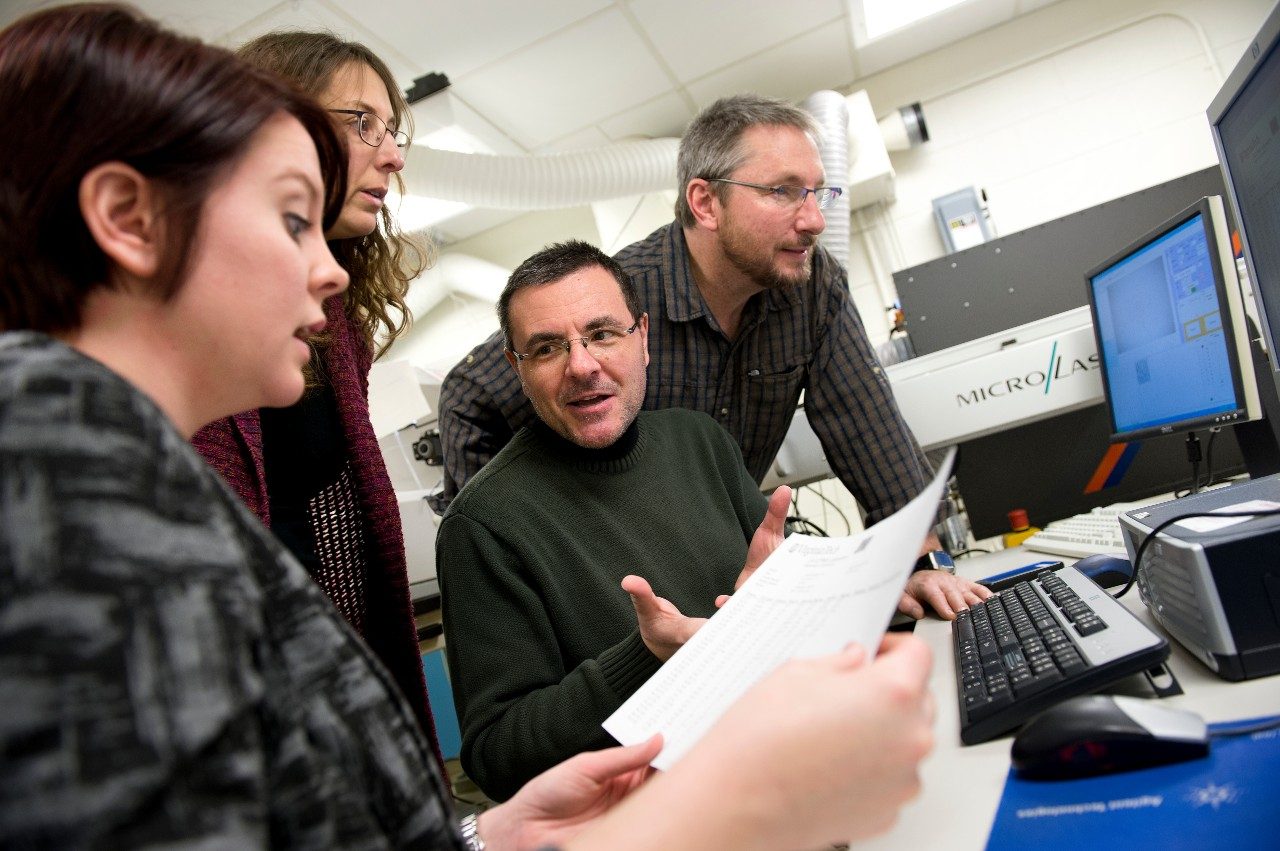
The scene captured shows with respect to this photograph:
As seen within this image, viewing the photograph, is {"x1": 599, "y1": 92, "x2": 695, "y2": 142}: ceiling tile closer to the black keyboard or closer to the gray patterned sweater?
the black keyboard

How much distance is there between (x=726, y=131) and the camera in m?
1.75

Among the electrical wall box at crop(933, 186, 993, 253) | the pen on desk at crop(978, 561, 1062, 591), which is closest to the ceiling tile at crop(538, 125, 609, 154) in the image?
the electrical wall box at crop(933, 186, 993, 253)

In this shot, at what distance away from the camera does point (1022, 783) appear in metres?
0.56

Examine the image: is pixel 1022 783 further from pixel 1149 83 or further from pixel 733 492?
pixel 1149 83

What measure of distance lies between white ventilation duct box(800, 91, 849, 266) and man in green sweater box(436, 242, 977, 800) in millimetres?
1946

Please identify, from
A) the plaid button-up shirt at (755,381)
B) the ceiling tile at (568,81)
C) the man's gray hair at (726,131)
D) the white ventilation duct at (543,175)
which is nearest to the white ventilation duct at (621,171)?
the white ventilation duct at (543,175)

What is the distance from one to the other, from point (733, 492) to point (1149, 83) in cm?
354

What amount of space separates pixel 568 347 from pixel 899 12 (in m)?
3.08

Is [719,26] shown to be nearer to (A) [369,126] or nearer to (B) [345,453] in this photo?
(A) [369,126]

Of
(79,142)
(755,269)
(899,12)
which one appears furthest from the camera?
(899,12)

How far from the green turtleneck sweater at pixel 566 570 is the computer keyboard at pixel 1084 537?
0.52 m

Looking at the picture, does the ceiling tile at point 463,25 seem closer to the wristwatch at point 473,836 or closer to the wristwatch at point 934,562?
the wristwatch at point 934,562

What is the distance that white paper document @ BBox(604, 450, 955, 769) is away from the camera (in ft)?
1.54

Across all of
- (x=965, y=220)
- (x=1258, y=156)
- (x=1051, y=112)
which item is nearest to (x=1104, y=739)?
(x=1258, y=156)
